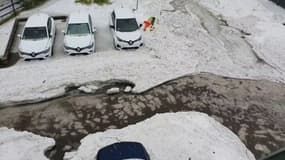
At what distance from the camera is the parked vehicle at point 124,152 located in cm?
953

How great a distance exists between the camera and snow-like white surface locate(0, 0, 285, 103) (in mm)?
14617

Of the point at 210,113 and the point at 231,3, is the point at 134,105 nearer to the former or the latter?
the point at 210,113

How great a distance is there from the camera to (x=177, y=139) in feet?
38.0

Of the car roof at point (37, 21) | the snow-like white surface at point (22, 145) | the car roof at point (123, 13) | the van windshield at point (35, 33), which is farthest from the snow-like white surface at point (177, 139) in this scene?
the car roof at point (37, 21)

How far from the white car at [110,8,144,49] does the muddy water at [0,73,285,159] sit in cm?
326

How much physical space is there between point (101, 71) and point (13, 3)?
1035cm

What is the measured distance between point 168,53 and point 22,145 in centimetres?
884

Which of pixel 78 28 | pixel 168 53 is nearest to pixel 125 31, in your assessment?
pixel 78 28

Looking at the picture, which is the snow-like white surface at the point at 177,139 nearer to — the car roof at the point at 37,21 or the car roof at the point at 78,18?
the car roof at the point at 78,18

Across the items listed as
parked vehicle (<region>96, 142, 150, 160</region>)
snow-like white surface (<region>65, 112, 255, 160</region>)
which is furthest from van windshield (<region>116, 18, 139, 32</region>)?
parked vehicle (<region>96, 142, 150, 160</region>)

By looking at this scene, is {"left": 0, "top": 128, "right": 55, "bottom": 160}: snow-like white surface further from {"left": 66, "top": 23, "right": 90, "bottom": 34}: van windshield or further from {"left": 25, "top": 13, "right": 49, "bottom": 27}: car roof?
{"left": 25, "top": 13, "right": 49, "bottom": 27}: car roof

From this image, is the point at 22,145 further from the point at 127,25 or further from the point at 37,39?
the point at 127,25

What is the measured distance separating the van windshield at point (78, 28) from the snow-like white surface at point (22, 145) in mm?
6612

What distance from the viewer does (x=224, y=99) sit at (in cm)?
1423
